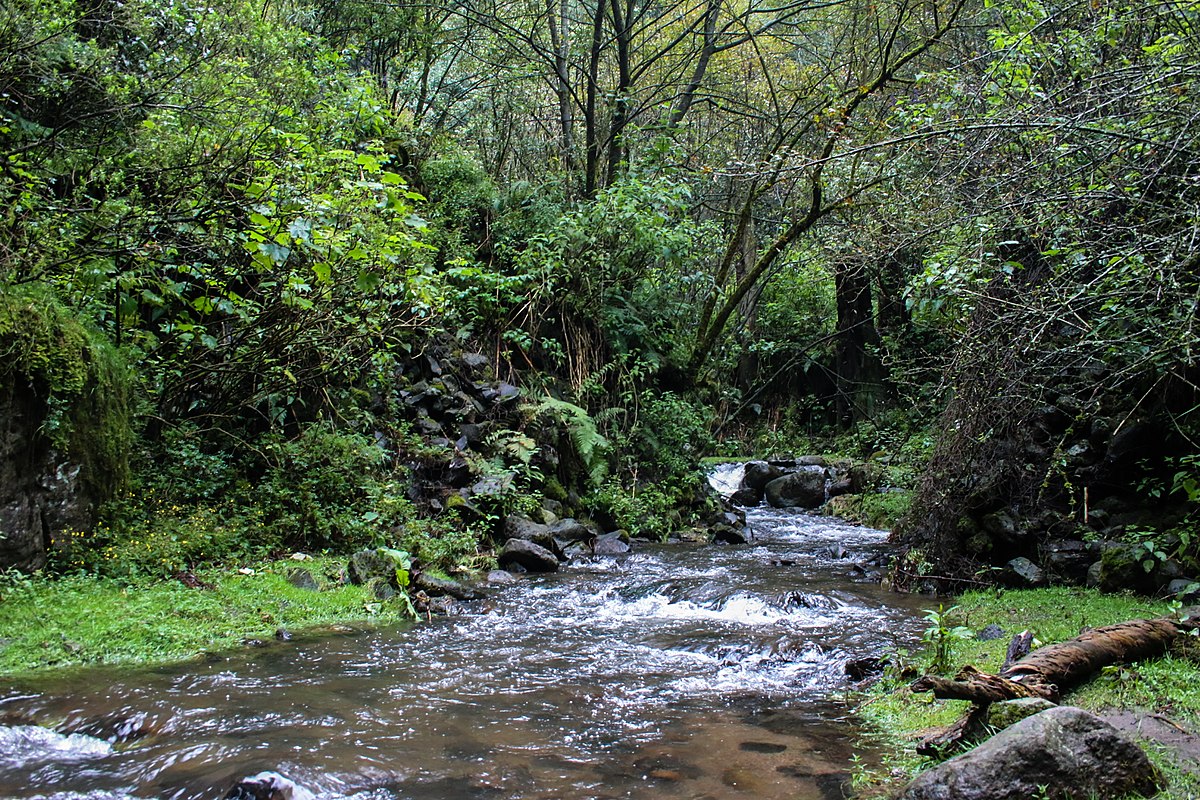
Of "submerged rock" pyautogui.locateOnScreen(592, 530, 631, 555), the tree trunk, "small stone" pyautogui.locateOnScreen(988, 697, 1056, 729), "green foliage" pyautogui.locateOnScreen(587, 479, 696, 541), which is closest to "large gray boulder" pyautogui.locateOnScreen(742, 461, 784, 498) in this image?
"green foliage" pyautogui.locateOnScreen(587, 479, 696, 541)

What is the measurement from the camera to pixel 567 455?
535 inches

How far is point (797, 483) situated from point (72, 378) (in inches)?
565

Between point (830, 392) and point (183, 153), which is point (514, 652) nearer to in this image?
point (183, 153)

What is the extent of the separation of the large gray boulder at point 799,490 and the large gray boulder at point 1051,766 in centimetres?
1457

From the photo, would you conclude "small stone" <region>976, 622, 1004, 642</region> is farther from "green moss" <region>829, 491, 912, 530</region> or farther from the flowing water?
"green moss" <region>829, 491, 912, 530</region>

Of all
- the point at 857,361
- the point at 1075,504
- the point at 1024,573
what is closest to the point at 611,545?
the point at 1024,573

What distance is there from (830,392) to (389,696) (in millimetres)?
21610

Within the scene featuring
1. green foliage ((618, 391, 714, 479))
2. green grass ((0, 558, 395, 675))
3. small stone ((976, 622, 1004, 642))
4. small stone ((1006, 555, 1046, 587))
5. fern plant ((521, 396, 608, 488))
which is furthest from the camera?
green foliage ((618, 391, 714, 479))

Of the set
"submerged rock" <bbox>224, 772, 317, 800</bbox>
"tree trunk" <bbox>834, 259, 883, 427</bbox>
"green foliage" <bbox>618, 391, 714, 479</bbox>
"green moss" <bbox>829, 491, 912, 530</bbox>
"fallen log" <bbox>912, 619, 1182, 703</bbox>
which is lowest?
"green moss" <bbox>829, 491, 912, 530</bbox>

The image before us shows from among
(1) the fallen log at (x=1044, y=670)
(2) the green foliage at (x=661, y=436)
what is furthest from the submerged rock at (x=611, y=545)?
(1) the fallen log at (x=1044, y=670)

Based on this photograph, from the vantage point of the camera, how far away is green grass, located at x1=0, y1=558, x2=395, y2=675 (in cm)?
569

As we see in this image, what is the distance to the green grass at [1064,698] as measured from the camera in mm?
4109

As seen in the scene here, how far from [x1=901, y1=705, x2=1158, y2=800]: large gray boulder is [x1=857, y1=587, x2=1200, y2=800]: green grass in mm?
173

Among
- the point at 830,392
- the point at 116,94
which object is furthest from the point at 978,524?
the point at 830,392
